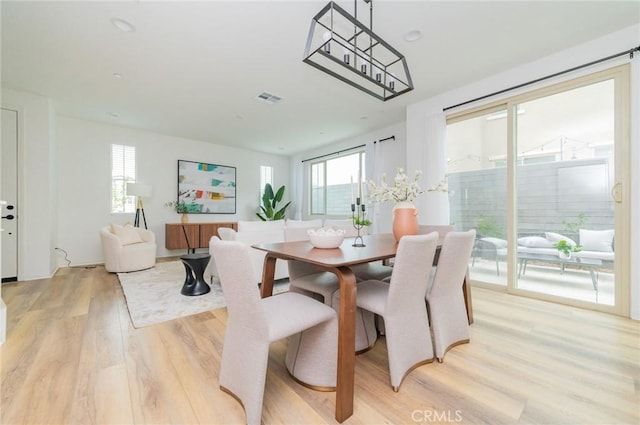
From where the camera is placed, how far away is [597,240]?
96.3 inches

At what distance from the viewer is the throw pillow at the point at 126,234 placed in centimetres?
408

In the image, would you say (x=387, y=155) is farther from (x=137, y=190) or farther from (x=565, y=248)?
(x=137, y=190)

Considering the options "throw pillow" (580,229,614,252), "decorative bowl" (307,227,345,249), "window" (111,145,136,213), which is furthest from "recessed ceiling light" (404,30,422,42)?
"window" (111,145,136,213)

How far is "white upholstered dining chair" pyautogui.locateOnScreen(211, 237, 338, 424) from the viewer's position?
110 cm

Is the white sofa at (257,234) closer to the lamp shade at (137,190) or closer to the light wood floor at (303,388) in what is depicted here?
the light wood floor at (303,388)

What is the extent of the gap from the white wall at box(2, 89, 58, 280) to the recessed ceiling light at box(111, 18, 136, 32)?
249 centimetres

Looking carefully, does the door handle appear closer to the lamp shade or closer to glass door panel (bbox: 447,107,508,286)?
glass door panel (bbox: 447,107,508,286)

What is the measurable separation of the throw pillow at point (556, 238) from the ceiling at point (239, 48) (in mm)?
1834

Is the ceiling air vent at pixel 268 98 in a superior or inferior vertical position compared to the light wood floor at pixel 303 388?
superior

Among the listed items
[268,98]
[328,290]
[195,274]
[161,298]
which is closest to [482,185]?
[328,290]

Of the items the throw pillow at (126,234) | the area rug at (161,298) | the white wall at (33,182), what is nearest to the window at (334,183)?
the area rug at (161,298)

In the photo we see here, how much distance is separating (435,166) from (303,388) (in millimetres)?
3022

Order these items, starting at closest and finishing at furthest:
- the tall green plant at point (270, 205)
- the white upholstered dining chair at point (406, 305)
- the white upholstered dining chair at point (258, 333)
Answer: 1. the white upholstered dining chair at point (258, 333)
2. the white upholstered dining chair at point (406, 305)
3. the tall green plant at point (270, 205)

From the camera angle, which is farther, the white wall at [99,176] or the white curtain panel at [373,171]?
the white curtain panel at [373,171]
